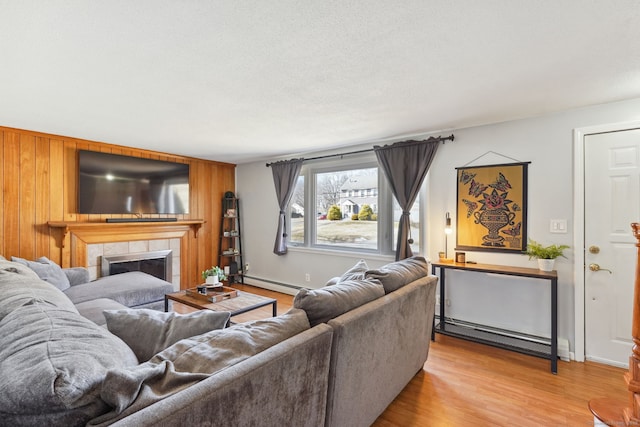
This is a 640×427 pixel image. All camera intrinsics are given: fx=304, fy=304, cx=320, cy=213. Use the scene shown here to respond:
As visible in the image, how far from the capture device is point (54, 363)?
0.75 metres

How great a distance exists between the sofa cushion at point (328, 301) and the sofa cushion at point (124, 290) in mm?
2429

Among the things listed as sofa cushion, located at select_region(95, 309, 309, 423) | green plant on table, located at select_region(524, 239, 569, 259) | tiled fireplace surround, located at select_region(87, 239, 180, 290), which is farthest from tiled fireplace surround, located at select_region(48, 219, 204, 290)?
green plant on table, located at select_region(524, 239, 569, 259)

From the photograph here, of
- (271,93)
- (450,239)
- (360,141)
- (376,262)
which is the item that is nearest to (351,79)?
(271,93)

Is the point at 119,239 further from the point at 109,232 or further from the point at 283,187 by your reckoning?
the point at 283,187

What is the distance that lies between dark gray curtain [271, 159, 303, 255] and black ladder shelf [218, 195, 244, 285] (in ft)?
3.29

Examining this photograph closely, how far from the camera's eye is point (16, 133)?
3.46m

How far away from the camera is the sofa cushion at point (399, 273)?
205 cm

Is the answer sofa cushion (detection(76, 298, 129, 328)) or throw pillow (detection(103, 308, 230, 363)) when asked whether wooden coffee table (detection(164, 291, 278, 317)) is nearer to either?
sofa cushion (detection(76, 298, 129, 328))

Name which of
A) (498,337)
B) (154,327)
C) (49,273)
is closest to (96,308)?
(49,273)

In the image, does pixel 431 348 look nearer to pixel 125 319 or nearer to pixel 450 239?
pixel 450 239

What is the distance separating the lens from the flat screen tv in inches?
155

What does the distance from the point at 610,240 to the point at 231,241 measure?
5.19 m

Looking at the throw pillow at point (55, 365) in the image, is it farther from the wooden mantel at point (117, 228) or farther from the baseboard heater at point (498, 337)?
the wooden mantel at point (117, 228)

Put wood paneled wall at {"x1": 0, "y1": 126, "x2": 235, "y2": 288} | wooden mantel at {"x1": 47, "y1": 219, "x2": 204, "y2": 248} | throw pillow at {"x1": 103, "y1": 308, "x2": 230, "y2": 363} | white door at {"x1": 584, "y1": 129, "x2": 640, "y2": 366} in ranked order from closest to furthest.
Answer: throw pillow at {"x1": 103, "y1": 308, "x2": 230, "y2": 363}
white door at {"x1": 584, "y1": 129, "x2": 640, "y2": 366}
wood paneled wall at {"x1": 0, "y1": 126, "x2": 235, "y2": 288}
wooden mantel at {"x1": 47, "y1": 219, "x2": 204, "y2": 248}
